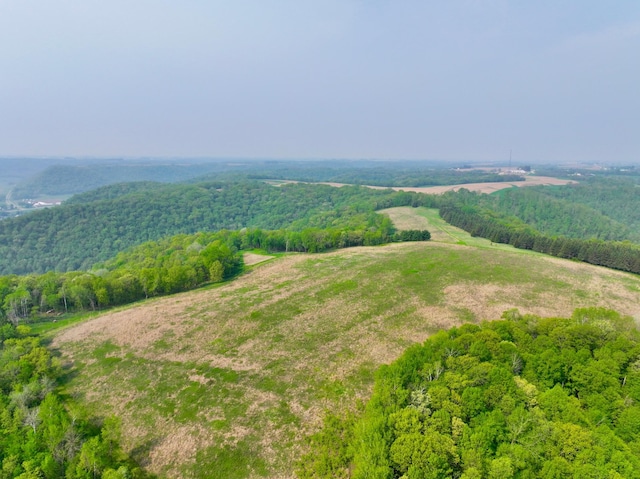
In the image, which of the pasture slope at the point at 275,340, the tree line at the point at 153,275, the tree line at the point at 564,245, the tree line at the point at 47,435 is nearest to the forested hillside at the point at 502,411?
the pasture slope at the point at 275,340

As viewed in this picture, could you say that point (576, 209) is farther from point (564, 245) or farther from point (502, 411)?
point (502, 411)

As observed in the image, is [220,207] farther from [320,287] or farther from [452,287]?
[452,287]

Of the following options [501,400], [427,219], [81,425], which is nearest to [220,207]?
[427,219]

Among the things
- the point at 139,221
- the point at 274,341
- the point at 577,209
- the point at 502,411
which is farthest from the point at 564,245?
the point at 139,221

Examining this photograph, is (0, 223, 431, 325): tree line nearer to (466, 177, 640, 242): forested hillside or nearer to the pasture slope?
the pasture slope

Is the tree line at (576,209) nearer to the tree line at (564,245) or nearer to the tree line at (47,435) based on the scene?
the tree line at (564,245)

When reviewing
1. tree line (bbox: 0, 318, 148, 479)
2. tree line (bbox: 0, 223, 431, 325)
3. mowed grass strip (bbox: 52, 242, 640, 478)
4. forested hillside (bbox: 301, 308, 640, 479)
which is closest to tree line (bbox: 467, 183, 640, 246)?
mowed grass strip (bbox: 52, 242, 640, 478)
